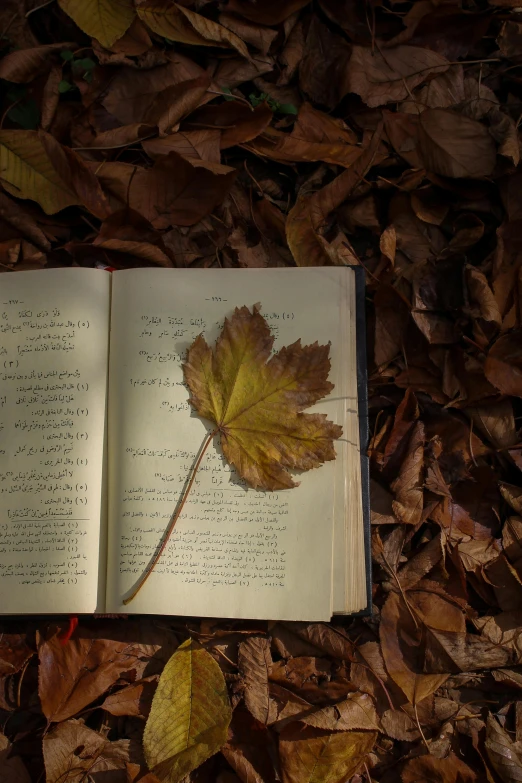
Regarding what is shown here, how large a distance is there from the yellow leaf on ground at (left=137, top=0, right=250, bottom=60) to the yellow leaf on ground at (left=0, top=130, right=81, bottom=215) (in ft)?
0.79

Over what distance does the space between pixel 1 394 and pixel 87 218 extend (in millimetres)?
295

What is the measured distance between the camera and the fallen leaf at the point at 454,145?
87 centimetres

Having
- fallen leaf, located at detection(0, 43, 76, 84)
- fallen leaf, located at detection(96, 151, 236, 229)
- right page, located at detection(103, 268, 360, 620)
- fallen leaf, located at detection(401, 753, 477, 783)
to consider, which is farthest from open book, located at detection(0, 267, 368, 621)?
fallen leaf, located at detection(0, 43, 76, 84)

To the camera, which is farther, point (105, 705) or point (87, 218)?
point (87, 218)

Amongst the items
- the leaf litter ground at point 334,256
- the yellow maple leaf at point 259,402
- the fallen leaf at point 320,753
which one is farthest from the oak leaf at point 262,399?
the fallen leaf at point 320,753

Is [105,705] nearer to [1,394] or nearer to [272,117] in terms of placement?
[1,394]

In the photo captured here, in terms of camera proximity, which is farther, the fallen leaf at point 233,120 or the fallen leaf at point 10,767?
the fallen leaf at point 233,120

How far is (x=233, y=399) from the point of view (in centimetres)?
80

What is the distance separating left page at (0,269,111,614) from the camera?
817mm

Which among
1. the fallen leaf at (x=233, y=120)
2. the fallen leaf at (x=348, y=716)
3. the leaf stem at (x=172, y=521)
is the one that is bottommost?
the fallen leaf at (x=348, y=716)

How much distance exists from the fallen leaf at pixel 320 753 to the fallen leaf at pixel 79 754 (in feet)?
0.71

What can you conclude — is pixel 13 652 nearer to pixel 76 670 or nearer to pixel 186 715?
pixel 76 670


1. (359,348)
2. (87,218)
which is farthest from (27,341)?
(359,348)

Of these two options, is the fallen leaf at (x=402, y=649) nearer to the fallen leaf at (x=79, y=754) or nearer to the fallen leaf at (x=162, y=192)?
the fallen leaf at (x=79, y=754)
